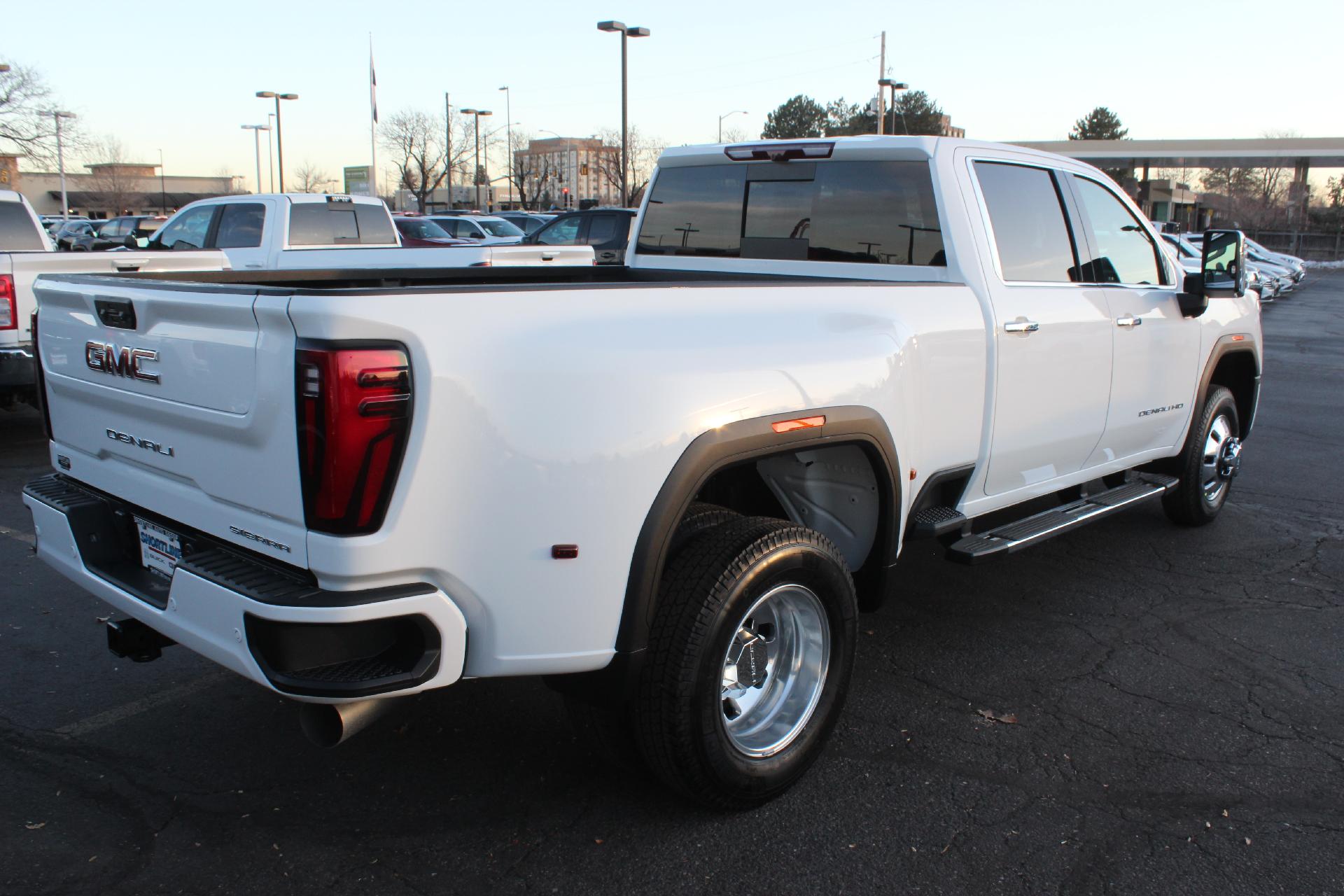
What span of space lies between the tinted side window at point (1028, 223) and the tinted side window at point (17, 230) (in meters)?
8.82

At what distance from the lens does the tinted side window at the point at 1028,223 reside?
438 centimetres

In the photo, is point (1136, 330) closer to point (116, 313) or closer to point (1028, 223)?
point (1028, 223)

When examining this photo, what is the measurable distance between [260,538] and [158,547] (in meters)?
0.62

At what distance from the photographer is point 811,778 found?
11.3ft

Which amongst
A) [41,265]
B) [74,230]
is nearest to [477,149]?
[74,230]

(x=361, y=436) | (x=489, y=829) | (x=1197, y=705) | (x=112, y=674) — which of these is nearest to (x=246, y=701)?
(x=112, y=674)

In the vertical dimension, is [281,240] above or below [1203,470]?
above

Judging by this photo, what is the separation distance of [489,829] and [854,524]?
1.62m

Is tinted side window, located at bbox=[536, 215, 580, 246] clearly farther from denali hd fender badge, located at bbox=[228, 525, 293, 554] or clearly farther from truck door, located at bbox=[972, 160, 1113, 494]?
denali hd fender badge, located at bbox=[228, 525, 293, 554]

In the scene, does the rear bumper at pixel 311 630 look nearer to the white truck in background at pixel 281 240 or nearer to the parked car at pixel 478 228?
the white truck in background at pixel 281 240

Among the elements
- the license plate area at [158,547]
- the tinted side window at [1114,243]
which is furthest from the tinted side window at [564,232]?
the license plate area at [158,547]

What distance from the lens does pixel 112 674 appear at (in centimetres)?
417

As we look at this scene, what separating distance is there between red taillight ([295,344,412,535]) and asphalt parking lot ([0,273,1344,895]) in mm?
1143

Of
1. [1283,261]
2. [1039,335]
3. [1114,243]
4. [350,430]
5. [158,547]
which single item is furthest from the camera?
[1283,261]
